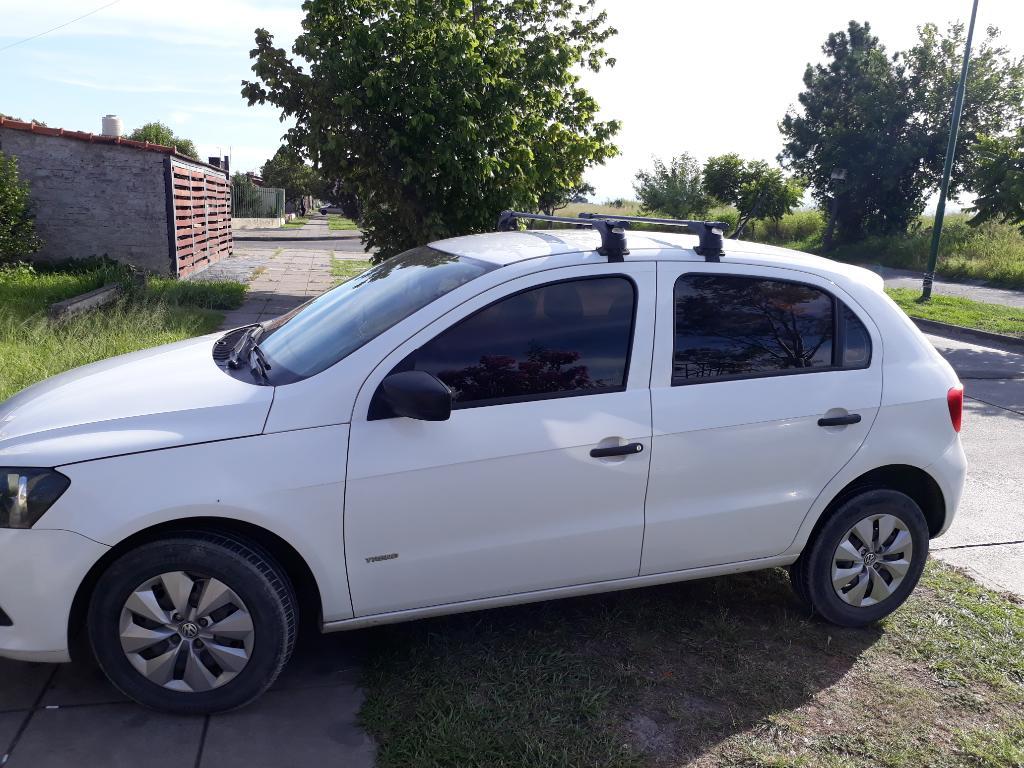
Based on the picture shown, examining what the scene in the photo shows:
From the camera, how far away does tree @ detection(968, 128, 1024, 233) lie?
1439 cm

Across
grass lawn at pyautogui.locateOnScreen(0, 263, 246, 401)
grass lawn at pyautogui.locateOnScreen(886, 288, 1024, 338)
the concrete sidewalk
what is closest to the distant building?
grass lawn at pyautogui.locateOnScreen(0, 263, 246, 401)

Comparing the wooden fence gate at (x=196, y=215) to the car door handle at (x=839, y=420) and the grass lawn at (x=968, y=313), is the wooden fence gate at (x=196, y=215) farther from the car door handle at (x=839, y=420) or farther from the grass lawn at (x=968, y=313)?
the car door handle at (x=839, y=420)

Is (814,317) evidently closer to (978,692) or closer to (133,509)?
(978,692)

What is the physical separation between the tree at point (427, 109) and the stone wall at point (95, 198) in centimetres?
459

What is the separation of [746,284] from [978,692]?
1904mm

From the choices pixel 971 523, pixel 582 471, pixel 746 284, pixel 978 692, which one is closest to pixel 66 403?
pixel 582 471

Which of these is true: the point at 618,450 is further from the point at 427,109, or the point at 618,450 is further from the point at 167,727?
the point at 427,109

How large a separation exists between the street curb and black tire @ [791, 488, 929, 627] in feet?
37.2

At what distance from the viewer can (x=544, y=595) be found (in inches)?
144

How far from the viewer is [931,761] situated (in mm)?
3264

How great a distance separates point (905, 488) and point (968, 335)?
1293 cm

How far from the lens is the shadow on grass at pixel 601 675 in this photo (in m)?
3.23

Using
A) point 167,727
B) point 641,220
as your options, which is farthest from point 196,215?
point 167,727

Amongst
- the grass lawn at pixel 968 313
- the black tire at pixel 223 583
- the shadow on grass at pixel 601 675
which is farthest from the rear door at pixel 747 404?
the grass lawn at pixel 968 313
